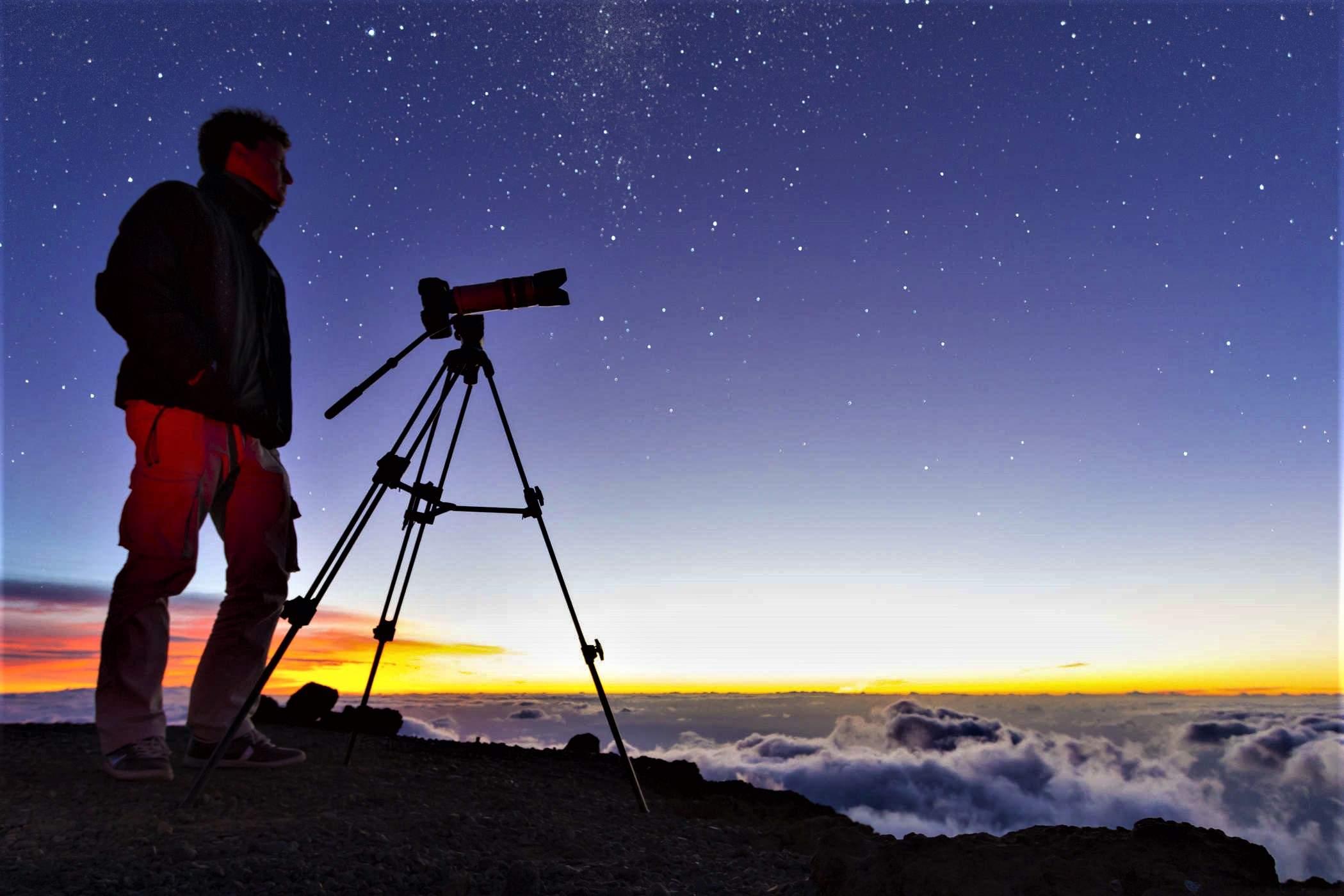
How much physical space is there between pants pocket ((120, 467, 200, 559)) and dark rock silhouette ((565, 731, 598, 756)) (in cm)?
393

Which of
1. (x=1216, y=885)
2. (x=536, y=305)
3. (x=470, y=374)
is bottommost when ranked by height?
(x=1216, y=885)

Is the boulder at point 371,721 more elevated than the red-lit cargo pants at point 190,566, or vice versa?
the red-lit cargo pants at point 190,566

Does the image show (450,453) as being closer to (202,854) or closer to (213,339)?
(213,339)

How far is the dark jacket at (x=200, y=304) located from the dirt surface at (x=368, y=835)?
198cm

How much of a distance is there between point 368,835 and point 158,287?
9.47 feet

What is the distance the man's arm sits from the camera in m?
4.15

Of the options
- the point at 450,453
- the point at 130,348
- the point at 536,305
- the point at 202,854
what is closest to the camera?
the point at 202,854

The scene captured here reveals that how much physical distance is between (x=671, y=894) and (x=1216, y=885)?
6.90 feet

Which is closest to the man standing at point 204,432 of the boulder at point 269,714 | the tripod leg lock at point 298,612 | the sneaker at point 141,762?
the sneaker at point 141,762

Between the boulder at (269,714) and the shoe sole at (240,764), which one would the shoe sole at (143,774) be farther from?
the boulder at (269,714)

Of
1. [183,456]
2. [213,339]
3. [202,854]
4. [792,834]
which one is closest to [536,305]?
[213,339]

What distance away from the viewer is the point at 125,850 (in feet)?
10.4

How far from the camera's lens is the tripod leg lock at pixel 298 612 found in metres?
3.96

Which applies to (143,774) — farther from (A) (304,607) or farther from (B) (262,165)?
(B) (262,165)
